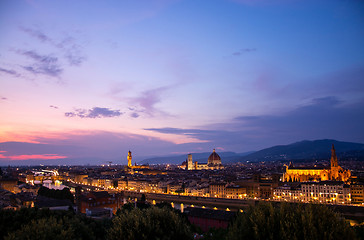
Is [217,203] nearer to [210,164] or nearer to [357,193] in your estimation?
[357,193]

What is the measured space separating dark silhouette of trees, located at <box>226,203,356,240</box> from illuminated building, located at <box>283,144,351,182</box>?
1905 inches

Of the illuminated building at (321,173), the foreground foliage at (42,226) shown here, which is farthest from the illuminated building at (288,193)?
the foreground foliage at (42,226)

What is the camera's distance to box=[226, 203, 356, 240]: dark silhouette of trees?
25.4 ft

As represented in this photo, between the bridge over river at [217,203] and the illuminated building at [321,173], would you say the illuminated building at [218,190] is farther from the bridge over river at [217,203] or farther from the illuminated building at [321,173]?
the illuminated building at [321,173]

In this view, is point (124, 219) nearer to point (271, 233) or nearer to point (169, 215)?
point (169, 215)

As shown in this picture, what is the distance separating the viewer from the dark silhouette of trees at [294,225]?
7.74 meters

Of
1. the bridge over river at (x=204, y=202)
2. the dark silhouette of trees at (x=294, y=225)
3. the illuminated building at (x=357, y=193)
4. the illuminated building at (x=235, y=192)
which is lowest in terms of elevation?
the bridge over river at (x=204, y=202)

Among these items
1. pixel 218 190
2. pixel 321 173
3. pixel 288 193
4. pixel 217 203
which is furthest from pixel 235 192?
pixel 321 173

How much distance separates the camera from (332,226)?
779 centimetres

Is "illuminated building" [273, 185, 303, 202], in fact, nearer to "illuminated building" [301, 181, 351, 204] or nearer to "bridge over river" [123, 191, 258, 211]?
"illuminated building" [301, 181, 351, 204]

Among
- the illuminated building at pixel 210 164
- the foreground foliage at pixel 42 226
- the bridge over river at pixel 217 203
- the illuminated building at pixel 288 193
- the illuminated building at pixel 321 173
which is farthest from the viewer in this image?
the illuminated building at pixel 210 164

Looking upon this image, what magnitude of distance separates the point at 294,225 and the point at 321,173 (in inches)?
2203

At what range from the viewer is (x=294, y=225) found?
791 cm

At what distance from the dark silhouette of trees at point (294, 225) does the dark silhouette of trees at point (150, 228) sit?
7.70 ft
